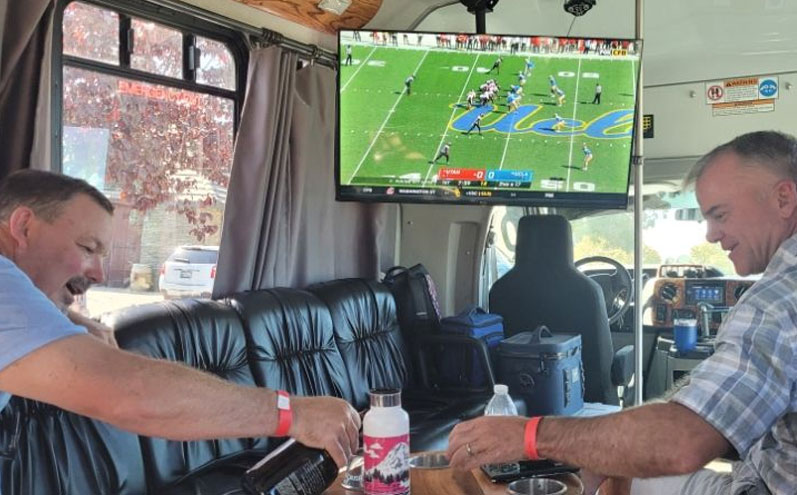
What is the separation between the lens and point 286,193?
4129 millimetres

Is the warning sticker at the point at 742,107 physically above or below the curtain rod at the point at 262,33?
below

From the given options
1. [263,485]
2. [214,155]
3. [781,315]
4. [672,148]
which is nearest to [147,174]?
[214,155]

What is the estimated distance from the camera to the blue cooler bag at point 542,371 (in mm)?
4359

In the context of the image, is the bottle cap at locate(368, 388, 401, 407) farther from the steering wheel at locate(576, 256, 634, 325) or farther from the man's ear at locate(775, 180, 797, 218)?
the steering wheel at locate(576, 256, 634, 325)

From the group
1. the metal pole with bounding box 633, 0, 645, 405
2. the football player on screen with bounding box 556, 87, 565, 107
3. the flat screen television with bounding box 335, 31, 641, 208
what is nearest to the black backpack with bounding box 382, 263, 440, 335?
the flat screen television with bounding box 335, 31, 641, 208

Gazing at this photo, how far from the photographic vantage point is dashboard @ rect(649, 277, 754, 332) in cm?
527

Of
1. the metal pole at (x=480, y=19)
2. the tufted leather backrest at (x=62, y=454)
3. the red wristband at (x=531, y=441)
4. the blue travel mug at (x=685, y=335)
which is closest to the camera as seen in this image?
the red wristband at (x=531, y=441)

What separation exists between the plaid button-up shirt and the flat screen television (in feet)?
8.57

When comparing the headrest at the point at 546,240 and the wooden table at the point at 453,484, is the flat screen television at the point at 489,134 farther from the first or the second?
the wooden table at the point at 453,484

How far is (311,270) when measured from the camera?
438 centimetres

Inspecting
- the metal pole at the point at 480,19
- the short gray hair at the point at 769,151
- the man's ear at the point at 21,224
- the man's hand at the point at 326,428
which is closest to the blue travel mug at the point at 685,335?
the metal pole at the point at 480,19

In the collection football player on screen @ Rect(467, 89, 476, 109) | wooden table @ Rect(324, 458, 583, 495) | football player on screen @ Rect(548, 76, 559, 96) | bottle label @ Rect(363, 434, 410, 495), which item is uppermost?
football player on screen @ Rect(548, 76, 559, 96)

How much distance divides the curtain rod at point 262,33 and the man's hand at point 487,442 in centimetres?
254

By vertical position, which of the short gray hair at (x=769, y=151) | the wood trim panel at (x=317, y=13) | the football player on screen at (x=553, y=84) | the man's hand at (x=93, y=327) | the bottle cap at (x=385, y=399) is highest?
the wood trim panel at (x=317, y=13)
